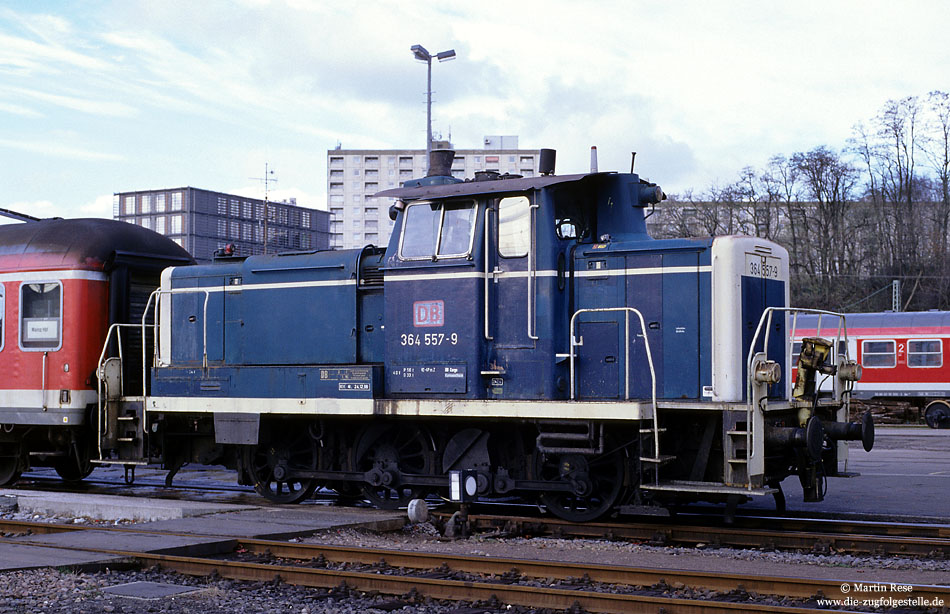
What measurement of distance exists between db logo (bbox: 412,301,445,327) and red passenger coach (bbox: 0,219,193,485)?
5314 mm

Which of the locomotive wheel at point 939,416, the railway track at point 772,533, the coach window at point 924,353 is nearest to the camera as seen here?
the railway track at point 772,533

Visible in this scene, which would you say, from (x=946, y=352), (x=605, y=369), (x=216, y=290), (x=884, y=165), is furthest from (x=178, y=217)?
(x=605, y=369)

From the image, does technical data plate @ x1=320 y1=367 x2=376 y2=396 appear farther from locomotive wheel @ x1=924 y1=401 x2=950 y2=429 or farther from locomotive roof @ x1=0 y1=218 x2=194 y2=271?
locomotive wheel @ x1=924 y1=401 x2=950 y2=429

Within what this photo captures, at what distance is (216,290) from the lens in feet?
41.4

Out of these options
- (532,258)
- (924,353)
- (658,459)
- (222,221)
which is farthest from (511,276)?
(222,221)

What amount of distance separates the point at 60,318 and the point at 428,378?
20.4ft

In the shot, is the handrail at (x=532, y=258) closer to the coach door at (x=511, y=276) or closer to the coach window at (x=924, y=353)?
the coach door at (x=511, y=276)

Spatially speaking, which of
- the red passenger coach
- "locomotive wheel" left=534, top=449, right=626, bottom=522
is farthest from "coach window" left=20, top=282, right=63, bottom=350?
"locomotive wheel" left=534, top=449, right=626, bottom=522

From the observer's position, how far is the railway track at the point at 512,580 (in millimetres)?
6422

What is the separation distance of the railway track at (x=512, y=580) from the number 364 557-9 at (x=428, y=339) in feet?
9.28

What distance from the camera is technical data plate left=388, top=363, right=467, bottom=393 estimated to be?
10.4 meters

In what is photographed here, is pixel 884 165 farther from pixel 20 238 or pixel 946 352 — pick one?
pixel 20 238

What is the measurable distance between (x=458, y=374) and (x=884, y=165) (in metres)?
46.3

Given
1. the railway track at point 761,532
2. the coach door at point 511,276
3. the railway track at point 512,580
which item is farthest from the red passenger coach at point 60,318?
the coach door at point 511,276
